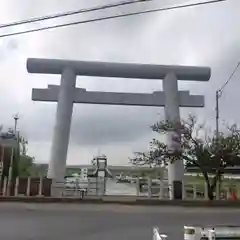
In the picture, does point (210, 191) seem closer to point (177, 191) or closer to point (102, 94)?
point (177, 191)

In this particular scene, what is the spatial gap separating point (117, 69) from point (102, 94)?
1.80 metres

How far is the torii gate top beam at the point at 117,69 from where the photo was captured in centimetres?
2669

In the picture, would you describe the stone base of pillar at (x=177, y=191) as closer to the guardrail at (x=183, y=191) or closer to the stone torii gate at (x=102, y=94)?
the guardrail at (x=183, y=191)

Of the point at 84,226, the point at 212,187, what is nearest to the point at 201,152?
the point at 212,187

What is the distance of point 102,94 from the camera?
89.5 ft

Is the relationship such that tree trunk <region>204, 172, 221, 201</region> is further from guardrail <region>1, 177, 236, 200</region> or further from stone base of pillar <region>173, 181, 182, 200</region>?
stone base of pillar <region>173, 181, 182, 200</region>

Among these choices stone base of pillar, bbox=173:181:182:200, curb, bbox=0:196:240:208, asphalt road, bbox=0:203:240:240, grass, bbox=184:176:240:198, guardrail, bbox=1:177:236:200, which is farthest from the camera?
grass, bbox=184:176:240:198

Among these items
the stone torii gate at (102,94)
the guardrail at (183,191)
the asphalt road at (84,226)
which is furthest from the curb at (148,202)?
the asphalt road at (84,226)

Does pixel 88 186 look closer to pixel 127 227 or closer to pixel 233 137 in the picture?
Result: pixel 233 137

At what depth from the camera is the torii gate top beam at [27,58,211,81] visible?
26.7m

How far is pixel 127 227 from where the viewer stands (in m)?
12.3

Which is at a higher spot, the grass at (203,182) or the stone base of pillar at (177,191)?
the grass at (203,182)

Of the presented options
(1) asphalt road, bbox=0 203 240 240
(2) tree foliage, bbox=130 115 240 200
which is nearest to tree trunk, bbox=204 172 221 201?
(2) tree foliage, bbox=130 115 240 200

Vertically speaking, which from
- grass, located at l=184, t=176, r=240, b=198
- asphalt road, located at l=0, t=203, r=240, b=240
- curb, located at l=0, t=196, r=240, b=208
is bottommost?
asphalt road, located at l=0, t=203, r=240, b=240
